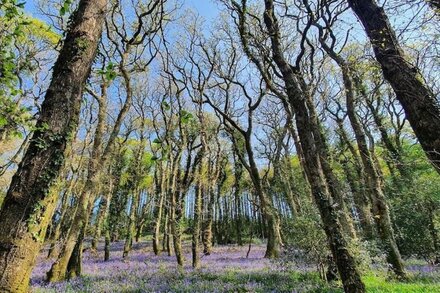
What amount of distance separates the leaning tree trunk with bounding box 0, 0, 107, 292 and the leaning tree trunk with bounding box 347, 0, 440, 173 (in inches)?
180

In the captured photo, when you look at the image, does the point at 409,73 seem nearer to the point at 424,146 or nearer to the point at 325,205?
the point at 424,146

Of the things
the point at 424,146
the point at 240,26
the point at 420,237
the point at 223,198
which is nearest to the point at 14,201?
the point at 424,146

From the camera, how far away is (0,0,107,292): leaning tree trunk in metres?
2.87

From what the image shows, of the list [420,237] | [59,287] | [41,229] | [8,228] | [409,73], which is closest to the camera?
[8,228]

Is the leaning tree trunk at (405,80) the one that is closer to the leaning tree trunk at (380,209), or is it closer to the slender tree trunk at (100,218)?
the leaning tree trunk at (380,209)

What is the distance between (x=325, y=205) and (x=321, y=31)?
27.7 feet

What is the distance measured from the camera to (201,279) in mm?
10438

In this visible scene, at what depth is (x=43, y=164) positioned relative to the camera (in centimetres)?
316

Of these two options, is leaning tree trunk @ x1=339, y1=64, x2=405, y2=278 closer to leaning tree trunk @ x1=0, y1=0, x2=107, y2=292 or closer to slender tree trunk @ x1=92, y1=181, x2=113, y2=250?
leaning tree trunk @ x1=0, y1=0, x2=107, y2=292

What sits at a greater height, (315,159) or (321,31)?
(321,31)

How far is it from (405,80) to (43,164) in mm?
5331

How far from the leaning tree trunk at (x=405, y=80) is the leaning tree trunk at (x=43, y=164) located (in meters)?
4.58

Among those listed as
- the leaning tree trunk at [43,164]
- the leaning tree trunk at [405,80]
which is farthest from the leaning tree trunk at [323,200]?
the leaning tree trunk at [43,164]

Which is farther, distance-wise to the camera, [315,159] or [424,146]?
[315,159]
